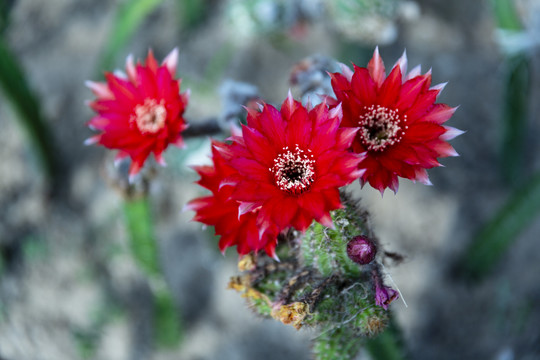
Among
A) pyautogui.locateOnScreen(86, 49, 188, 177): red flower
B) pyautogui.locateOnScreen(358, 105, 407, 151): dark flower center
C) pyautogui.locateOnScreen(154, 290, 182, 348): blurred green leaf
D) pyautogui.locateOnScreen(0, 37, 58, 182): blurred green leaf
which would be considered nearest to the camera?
pyautogui.locateOnScreen(358, 105, 407, 151): dark flower center

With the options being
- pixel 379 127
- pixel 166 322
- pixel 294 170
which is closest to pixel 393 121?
pixel 379 127

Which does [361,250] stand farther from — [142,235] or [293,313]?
[142,235]

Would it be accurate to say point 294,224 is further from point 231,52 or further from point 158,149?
point 231,52

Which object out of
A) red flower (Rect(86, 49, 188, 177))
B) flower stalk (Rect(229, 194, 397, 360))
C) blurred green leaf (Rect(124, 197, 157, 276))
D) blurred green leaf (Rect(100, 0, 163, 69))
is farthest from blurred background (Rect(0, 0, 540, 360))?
flower stalk (Rect(229, 194, 397, 360))

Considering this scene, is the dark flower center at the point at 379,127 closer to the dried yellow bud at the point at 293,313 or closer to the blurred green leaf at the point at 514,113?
the dried yellow bud at the point at 293,313

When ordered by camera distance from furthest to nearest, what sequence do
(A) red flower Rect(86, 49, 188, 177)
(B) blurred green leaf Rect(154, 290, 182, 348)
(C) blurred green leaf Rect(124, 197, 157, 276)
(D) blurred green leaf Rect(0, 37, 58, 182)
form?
(B) blurred green leaf Rect(154, 290, 182, 348), (D) blurred green leaf Rect(0, 37, 58, 182), (C) blurred green leaf Rect(124, 197, 157, 276), (A) red flower Rect(86, 49, 188, 177)

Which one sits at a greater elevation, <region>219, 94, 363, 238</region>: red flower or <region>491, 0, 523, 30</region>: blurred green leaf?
<region>491, 0, 523, 30</region>: blurred green leaf

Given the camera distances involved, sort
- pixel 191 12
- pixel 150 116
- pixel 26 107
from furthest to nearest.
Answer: pixel 191 12
pixel 26 107
pixel 150 116

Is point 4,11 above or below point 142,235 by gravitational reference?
above

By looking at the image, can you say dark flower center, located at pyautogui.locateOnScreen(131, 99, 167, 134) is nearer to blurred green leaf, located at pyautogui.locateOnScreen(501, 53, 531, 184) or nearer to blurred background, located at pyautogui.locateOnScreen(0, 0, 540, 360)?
blurred background, located at pyautogui.locateOnScreen(0, 0, 540, 360)
